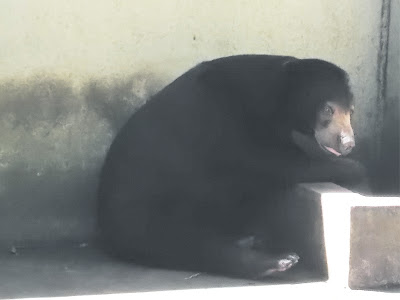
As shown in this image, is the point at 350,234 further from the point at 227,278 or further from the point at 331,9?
the point at 331,9

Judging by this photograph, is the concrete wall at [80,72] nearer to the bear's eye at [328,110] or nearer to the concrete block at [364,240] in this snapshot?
the bear's eye at [328,110]

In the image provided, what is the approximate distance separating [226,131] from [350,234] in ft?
3.80

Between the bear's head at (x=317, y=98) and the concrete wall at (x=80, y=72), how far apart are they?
645mm

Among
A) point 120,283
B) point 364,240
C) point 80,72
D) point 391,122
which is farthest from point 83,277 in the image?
point 391,122

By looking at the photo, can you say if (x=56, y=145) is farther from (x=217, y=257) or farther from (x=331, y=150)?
(x=331, y=150)

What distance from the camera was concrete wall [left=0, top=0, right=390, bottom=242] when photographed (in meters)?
5.77

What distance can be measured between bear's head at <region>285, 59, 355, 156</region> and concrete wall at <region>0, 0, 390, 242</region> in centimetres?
65

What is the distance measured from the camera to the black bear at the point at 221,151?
538cm

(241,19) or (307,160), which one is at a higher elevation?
(241,19)

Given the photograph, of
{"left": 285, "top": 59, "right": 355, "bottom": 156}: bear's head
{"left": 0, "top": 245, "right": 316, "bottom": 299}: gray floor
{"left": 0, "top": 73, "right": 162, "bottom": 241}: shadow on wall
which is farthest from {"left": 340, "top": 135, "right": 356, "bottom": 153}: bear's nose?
{"left": 0, "top": 73, "right": 162, "bottom": 241}: shadow on wall

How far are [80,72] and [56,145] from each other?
464mm

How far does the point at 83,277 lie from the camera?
5.14 metres

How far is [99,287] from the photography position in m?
4.88

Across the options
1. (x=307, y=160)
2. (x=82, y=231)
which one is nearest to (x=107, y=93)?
(x=82, y=231)
